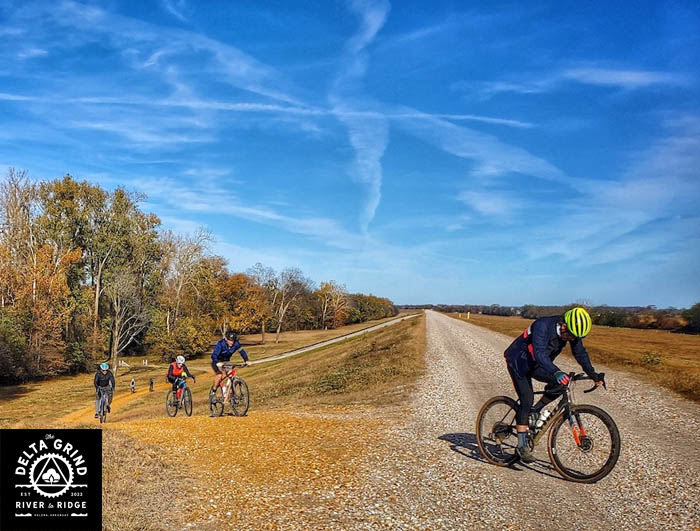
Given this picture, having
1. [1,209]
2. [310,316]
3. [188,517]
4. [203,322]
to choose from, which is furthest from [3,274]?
[310,316]

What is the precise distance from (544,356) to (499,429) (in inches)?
70.7

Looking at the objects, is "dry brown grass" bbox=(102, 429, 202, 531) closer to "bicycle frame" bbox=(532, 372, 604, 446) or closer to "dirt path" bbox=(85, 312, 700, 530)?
"dirt path" bbox=(85, 312, 700, 530)

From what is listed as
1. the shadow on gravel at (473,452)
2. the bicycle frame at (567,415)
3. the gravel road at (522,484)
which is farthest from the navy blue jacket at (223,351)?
the bicycle frame at (567,415)

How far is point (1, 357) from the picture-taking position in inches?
1695

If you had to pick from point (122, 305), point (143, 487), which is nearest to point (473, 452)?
point (143, 487)

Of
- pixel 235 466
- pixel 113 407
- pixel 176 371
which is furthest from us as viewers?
pixel 113 407

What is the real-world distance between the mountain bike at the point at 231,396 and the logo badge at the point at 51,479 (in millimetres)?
7421

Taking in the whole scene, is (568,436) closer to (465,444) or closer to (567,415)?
(567,415)

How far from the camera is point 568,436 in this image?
7.27 m

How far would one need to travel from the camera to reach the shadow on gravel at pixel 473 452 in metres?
7.67

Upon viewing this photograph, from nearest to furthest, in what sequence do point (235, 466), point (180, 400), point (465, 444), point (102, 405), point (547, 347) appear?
point (547, 347), point (235, 466), point (465, 444), point (180, 400), point (102, 405)

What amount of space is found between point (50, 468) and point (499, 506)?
235 inches

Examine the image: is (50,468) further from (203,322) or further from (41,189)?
(203,322)

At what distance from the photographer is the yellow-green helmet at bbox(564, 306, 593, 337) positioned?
6.77 metres
